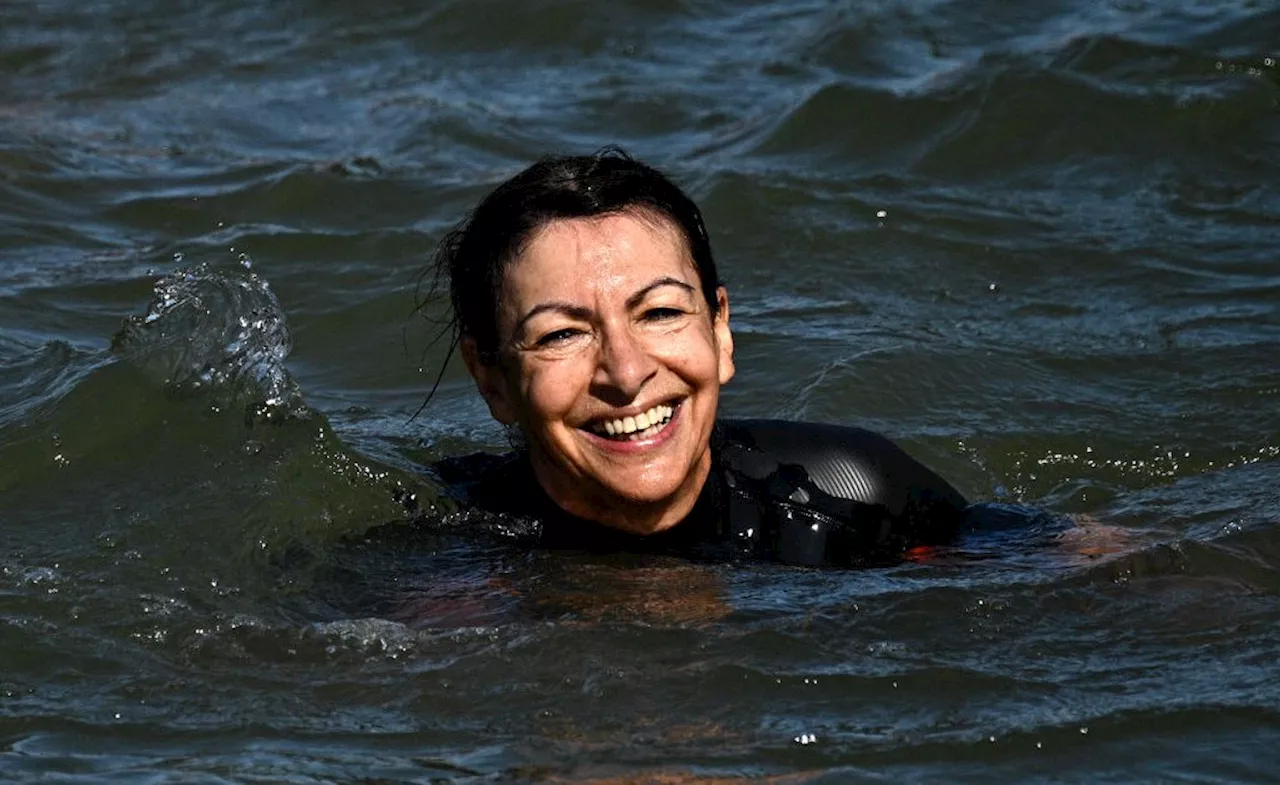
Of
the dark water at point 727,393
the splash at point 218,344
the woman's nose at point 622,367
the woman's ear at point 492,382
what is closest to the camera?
the dark water at point 727,393

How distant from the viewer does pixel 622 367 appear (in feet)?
15.7

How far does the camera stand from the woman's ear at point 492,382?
16.6 ft

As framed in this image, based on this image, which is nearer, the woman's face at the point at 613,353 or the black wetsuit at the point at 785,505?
the woman's face at the point at 613,353

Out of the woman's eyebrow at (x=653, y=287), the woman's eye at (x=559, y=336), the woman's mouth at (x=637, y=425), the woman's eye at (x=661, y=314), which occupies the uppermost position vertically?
the woman's eyebrow at (x=653, y=287)

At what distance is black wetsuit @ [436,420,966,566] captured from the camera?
5.20 metres

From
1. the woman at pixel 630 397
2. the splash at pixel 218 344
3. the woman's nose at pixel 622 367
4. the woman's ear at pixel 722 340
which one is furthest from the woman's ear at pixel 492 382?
the splash at pixel 218 344

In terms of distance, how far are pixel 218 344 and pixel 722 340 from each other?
2.10 m

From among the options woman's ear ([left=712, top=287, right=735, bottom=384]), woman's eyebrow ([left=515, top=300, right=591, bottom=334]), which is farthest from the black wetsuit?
woman's eyebrow ([left=515, top=300, right=591, bottom=334])

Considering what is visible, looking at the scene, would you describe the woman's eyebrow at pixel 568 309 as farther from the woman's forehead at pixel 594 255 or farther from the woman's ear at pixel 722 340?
the woman's ear at pixel 722 340

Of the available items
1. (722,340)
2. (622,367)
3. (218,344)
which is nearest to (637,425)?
(622,367)

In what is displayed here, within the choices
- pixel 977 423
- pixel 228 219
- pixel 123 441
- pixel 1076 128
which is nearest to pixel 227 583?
pixel 123 441

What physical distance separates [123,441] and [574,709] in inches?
95.6

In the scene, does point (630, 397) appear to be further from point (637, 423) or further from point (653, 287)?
point (653, 287)

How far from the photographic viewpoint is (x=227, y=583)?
542 cm
